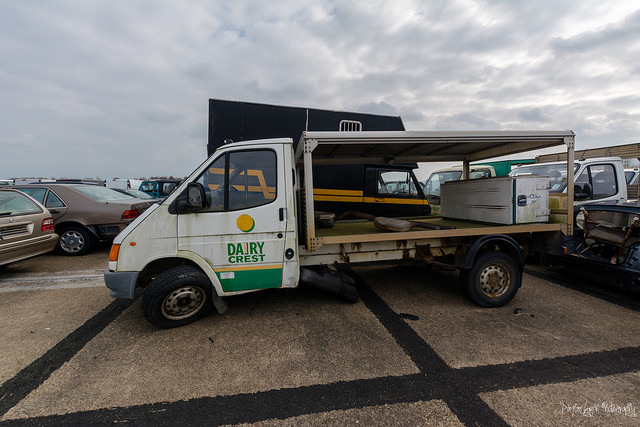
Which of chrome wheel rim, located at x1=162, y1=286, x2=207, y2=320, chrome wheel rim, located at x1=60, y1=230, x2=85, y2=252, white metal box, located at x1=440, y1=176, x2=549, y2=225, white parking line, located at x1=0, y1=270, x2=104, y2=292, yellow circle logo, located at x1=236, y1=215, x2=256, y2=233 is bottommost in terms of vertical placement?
white parking line, located at x1=0, y1=270, x2=104, y2=292

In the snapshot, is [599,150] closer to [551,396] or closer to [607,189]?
[607,189]

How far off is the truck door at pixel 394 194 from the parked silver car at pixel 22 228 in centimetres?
610

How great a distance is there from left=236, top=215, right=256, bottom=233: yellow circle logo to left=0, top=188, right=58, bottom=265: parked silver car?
421 cm

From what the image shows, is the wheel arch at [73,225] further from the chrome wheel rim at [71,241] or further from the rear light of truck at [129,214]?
the rear light of truck at [129,214]

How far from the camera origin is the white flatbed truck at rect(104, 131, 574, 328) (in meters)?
2.92

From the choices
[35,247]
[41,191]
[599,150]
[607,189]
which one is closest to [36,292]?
[35,247]

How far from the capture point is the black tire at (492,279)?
3496 millimetres

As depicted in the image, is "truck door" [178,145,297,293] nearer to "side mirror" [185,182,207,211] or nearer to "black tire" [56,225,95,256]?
"side mirror" [185,182,207,211]

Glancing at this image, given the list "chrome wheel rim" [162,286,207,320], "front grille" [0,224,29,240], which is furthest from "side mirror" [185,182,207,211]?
"front grille" [0,224,29,240]

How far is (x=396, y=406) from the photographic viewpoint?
201 centimetres

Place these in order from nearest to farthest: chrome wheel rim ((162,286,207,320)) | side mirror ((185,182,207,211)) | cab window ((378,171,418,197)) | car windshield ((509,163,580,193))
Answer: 1. side mirror ((185,182,207,211))
2. chrome wheel rim ((162,286,207,320))
3. car windshield ((509,163,580,193))
4. cab window ((378,171,418,197))

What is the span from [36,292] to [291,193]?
14.0 feet

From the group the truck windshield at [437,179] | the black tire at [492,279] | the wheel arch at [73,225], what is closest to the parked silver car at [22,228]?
the wheel arch at [73,225]

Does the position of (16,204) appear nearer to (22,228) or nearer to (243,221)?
(22,228)
